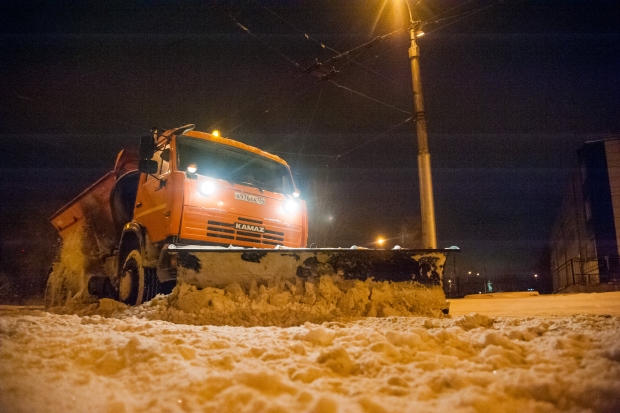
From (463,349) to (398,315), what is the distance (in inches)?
86.3

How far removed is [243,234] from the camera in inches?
246

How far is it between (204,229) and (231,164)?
1378mm

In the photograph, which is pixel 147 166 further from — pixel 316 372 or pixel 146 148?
pixel 316 372

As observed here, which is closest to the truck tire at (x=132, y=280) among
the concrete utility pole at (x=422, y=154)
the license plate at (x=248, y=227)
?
the license plate at (x=248, y=227)

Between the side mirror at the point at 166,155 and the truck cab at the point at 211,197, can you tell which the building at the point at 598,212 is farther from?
the side mirror at the point at 166,155

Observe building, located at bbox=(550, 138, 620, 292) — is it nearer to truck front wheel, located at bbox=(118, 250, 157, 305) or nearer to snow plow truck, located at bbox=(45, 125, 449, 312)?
snow plow truck, located at bbox=(45, 125, 449, 312)

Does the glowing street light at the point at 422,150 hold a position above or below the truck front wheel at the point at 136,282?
above

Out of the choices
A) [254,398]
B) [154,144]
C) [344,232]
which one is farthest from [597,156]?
[254,398]

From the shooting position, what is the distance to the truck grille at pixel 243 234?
596cm

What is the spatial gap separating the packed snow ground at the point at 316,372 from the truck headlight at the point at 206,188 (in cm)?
317

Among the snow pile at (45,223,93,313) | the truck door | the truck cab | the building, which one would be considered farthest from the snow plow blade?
the building

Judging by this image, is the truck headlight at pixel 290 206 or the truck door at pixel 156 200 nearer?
the truck door at pixel 156 200

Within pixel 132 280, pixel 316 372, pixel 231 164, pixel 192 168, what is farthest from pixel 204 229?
pixel 316 372

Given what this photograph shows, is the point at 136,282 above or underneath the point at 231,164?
underneath
